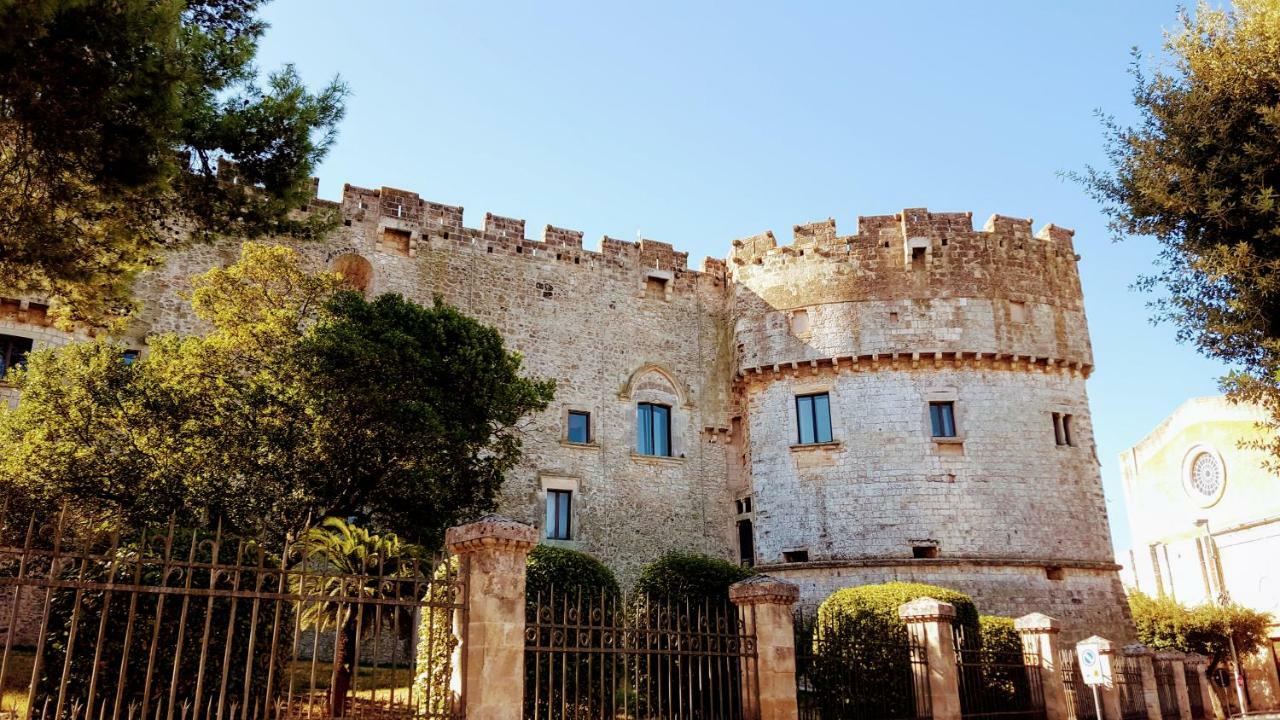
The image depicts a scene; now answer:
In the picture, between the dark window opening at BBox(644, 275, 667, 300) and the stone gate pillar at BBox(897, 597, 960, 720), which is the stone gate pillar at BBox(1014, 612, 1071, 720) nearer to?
the stone gate pillar at BBox(897, 597, 960, 720)

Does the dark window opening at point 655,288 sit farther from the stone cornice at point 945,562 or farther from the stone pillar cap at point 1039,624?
the stone pillar cap at point 1039,624

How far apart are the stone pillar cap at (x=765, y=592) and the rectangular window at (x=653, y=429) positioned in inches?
504

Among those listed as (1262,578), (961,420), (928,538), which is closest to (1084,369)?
(961,420)

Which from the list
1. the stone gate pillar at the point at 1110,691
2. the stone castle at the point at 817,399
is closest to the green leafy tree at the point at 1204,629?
the stone castle at the point at 817,399

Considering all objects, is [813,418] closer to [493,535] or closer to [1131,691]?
[1131,691]

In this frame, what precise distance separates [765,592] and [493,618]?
361 centimetres

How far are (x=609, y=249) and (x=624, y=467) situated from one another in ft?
19.2

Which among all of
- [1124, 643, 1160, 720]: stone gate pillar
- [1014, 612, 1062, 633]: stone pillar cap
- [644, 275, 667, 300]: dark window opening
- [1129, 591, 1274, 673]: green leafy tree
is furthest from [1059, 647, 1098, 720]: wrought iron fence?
[644, 275, 667, 300]: dark window opening

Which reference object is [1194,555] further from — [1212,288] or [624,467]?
[1212,288]

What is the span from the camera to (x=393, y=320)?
15438mm

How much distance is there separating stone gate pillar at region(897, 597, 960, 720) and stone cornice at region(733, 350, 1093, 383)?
10.5 meters

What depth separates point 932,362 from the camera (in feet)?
72.0

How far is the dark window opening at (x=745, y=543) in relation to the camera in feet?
75.6

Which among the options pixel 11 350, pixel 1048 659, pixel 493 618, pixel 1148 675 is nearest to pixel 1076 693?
pixel 1148 675
